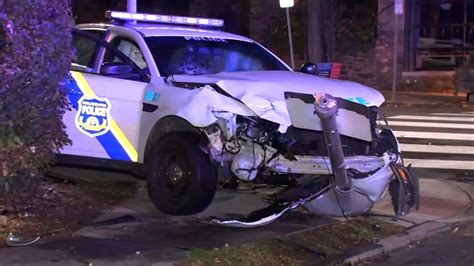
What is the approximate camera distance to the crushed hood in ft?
22.1

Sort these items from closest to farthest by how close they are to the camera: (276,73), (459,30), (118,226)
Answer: (118,226) → (276,73) → (459,30)

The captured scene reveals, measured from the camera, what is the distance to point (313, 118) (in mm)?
6797

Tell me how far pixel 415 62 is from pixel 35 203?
19558 millimetres

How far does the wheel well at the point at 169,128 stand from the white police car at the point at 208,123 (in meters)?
0.01

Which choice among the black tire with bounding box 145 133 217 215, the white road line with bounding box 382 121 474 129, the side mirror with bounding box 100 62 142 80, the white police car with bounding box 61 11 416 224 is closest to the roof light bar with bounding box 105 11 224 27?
the white police car with bounding box 61 11 416 224

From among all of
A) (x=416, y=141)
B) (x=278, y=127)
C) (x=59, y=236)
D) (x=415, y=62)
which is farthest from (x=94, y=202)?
(x=415, y=62)

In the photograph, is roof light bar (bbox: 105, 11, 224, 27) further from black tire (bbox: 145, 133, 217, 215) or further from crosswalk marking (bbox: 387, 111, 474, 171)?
crosswalk marking (bbox: 387, 111, 474, 171)

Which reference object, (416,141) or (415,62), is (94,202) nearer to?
(416,141)

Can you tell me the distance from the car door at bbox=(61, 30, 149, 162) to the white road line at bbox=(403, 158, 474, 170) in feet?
17.3

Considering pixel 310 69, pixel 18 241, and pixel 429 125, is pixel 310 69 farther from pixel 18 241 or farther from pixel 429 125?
pixel 429 125

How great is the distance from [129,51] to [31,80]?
2163mm

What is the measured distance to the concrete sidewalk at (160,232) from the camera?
589 cm

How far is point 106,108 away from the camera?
7.76 metres

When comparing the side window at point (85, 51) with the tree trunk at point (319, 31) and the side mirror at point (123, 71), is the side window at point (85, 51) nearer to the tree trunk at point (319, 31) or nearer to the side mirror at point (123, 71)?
the side mirror at point (123, 71)
